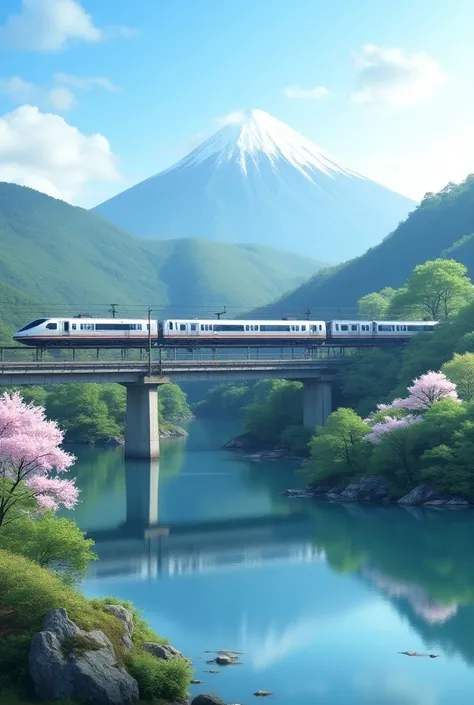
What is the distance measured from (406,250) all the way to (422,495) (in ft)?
296

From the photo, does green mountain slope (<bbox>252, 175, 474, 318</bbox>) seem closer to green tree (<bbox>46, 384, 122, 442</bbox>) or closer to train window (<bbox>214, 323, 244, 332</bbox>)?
green tree (<bbox>46, 384, 122, 442</bbox>)

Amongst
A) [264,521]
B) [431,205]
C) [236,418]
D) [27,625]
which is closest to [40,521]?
[27,625]

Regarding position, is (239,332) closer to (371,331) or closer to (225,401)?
(371,331)

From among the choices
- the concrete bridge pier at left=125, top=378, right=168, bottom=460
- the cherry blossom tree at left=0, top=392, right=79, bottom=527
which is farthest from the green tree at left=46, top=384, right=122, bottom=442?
the cherry blossom tree at left=0, top=392, right=79, bottom=527

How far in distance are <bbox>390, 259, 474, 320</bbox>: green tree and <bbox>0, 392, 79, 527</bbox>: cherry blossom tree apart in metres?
55.4

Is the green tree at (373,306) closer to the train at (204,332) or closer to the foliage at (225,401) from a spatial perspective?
the foliage at (225,401)

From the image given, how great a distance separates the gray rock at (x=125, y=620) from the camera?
20078 mm

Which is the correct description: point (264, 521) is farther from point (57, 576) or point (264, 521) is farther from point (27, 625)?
point (27, 625)

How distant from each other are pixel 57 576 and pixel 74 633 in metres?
5.19

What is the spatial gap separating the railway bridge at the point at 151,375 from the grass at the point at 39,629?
119 feet

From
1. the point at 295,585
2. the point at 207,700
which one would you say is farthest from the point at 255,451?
the point at 207,700

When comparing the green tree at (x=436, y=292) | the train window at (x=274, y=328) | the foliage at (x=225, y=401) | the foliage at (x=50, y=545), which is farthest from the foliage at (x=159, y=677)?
the foliage at (x=225, y=401)

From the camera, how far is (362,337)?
73.0m

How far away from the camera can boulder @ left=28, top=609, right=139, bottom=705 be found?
17.9 meters
